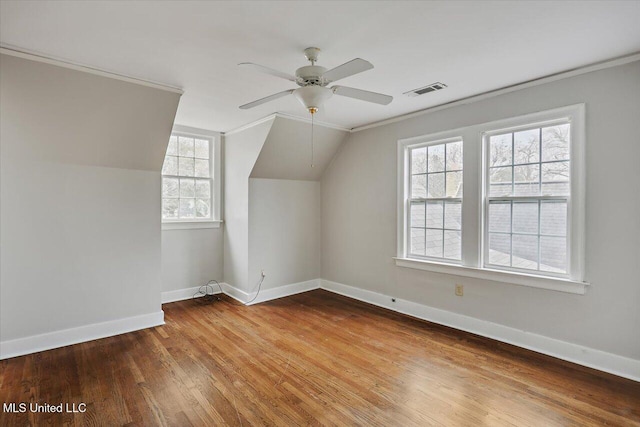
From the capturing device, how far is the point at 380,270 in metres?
4.43

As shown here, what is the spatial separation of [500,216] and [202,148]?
4.07 metres

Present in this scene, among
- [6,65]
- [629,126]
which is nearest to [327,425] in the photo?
[629,126]

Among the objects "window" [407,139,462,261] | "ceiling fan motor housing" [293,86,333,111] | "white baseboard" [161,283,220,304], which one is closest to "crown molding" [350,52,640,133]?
"window" [407,139,462,261]

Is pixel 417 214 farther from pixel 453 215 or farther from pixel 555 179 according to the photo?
pixel 555 179

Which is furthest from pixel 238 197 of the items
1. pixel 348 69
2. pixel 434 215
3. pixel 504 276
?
pixel 504 276

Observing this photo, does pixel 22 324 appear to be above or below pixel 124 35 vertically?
below

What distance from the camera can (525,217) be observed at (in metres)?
3.15

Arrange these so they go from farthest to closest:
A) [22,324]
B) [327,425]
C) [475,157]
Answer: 1. [475,157]
2. [22,324]
3. [327,425]

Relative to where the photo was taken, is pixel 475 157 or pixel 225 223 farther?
Result: pixel 225 223

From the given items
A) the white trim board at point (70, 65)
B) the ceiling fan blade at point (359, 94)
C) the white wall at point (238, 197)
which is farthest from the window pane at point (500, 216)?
the white trim board at point (70, 65)

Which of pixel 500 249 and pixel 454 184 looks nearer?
pixel 500 249

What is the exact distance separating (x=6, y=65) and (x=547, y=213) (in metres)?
4.64

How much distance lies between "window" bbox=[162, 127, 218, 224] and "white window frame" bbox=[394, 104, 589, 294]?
2821 millimetres

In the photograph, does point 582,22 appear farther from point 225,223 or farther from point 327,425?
point 225,223
